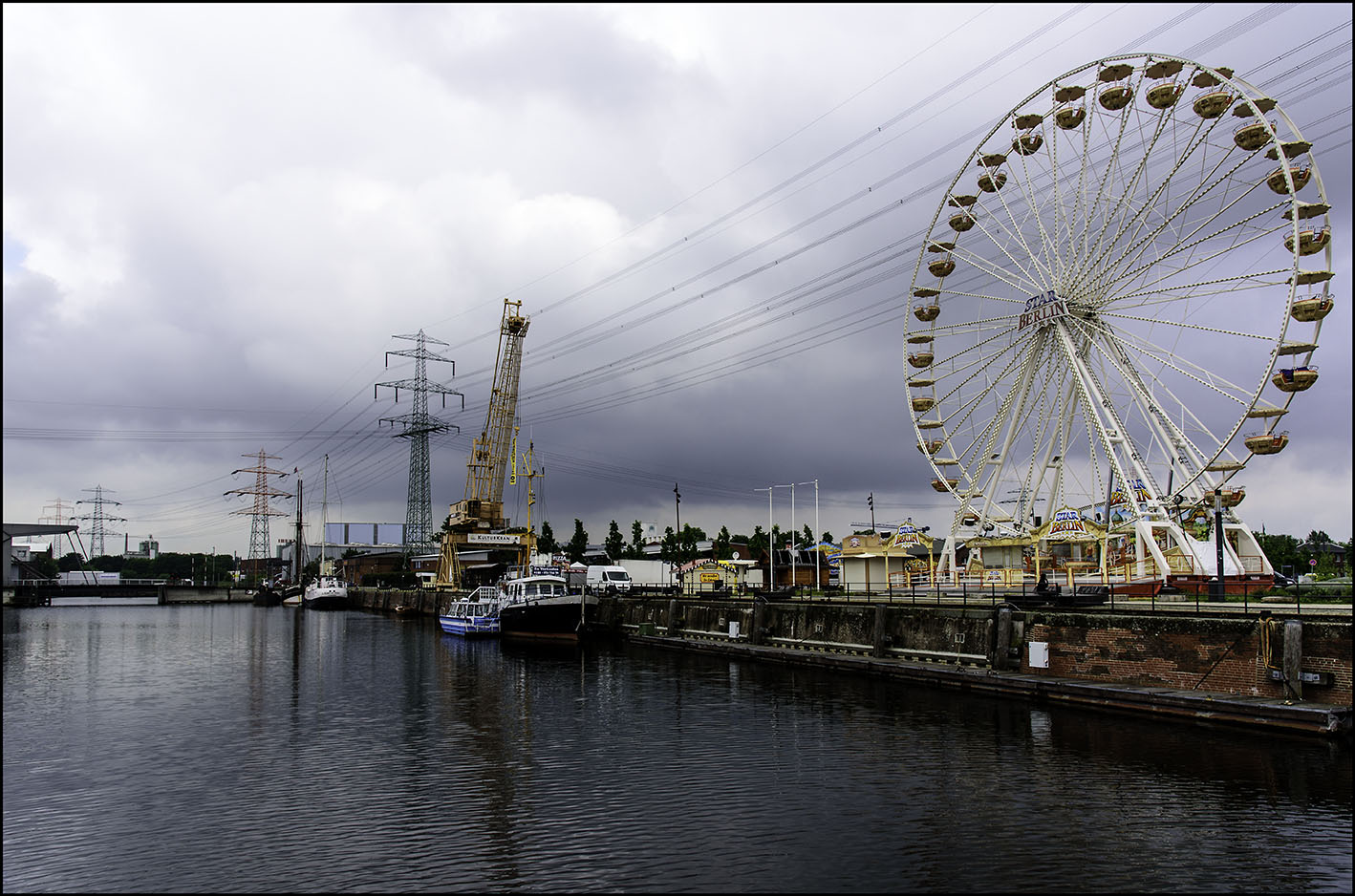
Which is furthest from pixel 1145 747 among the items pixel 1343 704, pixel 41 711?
pixel 41 711

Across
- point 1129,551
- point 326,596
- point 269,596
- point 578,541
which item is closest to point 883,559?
point 1129,551

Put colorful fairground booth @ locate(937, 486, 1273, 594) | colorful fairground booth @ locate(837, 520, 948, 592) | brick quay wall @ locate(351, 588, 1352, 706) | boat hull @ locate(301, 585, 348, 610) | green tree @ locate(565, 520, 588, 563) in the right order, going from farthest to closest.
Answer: boat hull @ locate(301, 585, 348, 610) → green tree @ locate(565, 520, 588, 563) → colorful fairground booth @ locate(837, 520, 948, 592) → colorful fairground booth @ locate(937, 486, 1273, 594) → brick quay wall @ locate(351, 588, 1352, 706)

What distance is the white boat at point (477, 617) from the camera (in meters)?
74.1

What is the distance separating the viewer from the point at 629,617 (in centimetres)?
6825

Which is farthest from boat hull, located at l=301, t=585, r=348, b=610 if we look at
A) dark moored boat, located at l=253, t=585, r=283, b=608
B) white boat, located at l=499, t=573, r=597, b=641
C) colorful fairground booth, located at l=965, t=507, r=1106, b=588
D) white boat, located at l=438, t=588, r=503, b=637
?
colorful fairground booth, located at l=965, t=507, r=1106, b=588

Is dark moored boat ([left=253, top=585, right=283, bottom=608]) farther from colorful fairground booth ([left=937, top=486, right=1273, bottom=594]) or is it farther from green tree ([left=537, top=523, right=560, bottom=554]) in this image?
colorful fairground booth ([left=937, top=486, right=1273, bottom=594])

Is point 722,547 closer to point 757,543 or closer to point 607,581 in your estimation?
point 757,543

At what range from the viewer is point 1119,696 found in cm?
2958

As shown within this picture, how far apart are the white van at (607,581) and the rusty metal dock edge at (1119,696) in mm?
34828

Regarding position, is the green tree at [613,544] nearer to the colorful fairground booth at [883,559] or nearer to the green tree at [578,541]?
the green tree at [578,541]

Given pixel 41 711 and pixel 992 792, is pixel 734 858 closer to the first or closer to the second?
pixel 992 792

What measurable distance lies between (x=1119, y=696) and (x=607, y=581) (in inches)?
2243

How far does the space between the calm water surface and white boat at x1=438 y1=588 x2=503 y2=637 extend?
35.0m

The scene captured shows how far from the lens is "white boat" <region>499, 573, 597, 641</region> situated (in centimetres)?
6638
